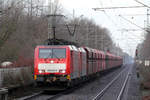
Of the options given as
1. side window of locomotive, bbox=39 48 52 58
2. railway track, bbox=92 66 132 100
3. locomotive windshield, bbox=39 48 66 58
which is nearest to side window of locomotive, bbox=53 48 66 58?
locomotive windshield, bbox=39 48 66 58

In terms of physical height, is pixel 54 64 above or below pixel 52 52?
below

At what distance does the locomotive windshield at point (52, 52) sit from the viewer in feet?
64.3

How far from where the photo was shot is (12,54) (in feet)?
95.6

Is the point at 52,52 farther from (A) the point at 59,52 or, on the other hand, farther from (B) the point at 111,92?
(B) the point at 111,92

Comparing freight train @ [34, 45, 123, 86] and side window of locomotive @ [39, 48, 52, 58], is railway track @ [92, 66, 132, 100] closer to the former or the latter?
freight train @ [34, 45, 123, 86]

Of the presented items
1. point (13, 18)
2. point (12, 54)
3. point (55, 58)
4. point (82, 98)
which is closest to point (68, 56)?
point (55, 58)

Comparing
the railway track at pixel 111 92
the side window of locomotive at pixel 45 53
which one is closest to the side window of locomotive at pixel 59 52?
the side window of locomotive at pixel 45 53

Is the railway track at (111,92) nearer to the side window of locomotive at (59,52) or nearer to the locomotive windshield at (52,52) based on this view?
the side window of locomotive at (59,52)

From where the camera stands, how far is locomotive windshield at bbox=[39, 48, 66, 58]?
19594mm

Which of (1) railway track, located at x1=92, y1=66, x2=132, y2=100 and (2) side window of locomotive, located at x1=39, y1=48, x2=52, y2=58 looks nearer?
(1) railway track, located at x1=92, y1=66, x2=132, y2=100

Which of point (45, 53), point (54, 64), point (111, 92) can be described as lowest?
point (111, 92)

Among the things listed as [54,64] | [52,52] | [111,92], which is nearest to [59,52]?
[52,52]

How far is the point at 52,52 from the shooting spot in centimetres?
1966

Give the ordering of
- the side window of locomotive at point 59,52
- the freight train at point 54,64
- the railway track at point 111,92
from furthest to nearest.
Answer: the side window of locomotive at point 59,52 → the freight train at point 54,64 → the railway track at point 111,92
